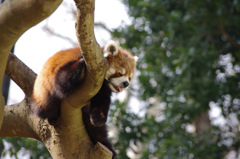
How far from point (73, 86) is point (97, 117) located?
50cm

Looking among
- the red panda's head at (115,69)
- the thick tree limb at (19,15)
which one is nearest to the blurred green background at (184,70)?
the red panda's head at (115,69)

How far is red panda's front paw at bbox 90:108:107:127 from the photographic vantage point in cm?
263

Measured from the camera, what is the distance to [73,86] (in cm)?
226

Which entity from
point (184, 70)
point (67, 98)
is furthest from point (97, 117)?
point (184, 70)

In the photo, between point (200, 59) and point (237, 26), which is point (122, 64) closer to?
point (200, 59)

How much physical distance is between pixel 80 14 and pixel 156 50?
12.9 feet

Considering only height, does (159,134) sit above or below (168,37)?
A: below

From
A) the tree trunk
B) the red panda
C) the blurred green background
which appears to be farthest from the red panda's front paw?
the blurred green background

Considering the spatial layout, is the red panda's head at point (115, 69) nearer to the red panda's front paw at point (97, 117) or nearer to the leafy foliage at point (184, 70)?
the red panda's front paw at point (97, 117)

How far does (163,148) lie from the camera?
16.9 feet

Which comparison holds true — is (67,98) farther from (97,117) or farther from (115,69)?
(115,69)

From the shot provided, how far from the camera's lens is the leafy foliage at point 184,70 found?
16.9ft

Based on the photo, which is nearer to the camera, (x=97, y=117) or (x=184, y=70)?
(x=97, y=117)

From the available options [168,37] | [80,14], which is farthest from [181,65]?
[80,14]
